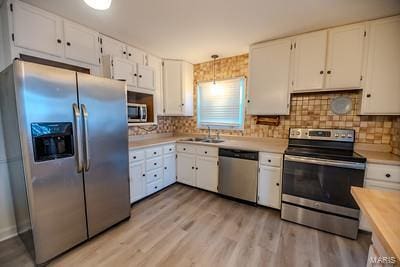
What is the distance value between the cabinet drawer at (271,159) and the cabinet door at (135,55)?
7.80ft

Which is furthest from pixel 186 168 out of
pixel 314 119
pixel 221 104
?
pixel 314 119

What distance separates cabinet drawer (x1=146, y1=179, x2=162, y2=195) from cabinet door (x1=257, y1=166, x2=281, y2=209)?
5.16 ft

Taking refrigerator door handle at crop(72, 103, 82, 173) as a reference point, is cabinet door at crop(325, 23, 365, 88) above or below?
above

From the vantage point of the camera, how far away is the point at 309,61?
2.27 metres

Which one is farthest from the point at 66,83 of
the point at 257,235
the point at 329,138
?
the point at 329,138

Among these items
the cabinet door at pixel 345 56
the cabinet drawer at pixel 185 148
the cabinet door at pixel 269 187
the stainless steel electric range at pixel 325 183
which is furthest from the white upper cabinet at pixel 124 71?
the cabinet door at pixel 345 56

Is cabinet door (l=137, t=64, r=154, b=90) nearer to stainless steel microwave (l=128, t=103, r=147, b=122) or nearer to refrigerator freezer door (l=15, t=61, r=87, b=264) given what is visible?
stainless steel microwave (l=128, t=103, r=147, b=122)

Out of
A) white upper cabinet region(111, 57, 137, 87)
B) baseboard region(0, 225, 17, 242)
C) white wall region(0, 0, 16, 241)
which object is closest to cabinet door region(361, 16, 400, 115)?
white upper cabinet region(111, 57, 137, 87)

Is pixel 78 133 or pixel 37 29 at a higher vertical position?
pixel 37 29

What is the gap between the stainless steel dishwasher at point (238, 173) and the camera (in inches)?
97.9

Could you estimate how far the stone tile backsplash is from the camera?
2.17m

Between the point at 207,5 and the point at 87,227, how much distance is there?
2.53 metres

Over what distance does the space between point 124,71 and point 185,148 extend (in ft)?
5.08

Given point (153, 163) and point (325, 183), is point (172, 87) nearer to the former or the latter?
point (153, 163)
